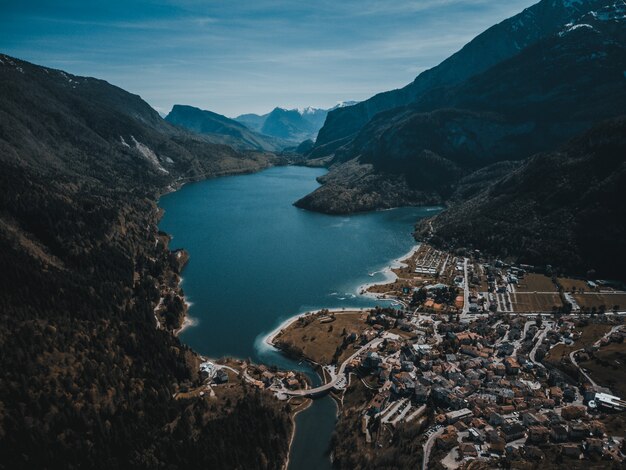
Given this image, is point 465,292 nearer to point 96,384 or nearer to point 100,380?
point 100,380

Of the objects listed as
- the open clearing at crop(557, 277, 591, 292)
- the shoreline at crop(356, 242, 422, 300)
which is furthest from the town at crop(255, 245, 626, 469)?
the shoreline at crop(356, 242, 422, 300)

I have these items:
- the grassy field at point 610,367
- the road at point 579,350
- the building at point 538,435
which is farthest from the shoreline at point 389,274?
the building at point 538,435

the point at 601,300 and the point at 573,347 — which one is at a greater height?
the point at 601,300

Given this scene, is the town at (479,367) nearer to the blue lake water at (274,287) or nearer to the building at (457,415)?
the building at (457,415)

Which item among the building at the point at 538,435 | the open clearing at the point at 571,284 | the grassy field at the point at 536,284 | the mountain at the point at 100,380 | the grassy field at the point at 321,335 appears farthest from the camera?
the grassy field at the point at 536,284

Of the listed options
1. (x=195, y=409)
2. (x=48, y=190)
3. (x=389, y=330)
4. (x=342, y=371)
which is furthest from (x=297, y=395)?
(x=48, y=190)

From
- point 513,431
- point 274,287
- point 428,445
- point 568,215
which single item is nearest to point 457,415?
point 513,431
